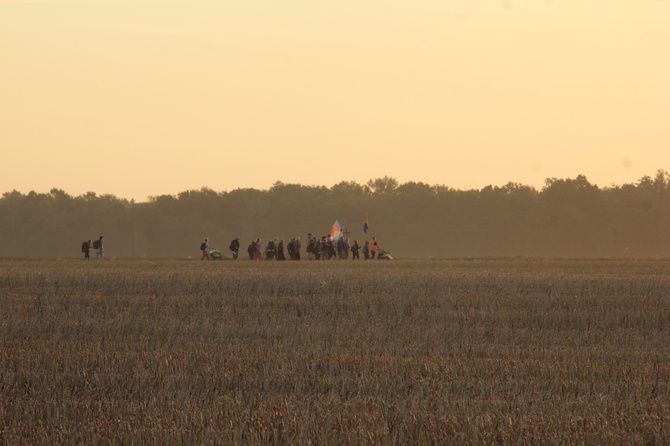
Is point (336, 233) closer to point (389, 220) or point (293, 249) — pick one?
point (293, 249)

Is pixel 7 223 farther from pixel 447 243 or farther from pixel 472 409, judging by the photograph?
pixel 472 409

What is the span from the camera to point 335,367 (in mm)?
13047

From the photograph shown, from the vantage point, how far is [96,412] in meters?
9.84

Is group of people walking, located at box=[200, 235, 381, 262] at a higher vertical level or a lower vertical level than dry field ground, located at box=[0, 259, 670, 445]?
higher

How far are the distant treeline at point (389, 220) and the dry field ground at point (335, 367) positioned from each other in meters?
78.7

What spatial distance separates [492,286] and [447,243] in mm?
81853

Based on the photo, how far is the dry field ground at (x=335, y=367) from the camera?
8758 mm

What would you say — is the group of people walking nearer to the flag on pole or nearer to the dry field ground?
the flag on pole

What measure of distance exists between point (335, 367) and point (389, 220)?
334 ft

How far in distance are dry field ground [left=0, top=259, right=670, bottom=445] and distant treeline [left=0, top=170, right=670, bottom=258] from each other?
258ft

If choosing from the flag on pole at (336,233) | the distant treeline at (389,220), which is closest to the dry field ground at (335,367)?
the flag on pole at (336,233)

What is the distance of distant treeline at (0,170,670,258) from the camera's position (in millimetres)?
106250

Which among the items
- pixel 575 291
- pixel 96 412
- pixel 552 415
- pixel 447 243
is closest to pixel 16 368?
pixel 96 412

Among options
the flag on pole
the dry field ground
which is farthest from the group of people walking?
the dry field ground
